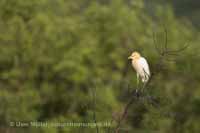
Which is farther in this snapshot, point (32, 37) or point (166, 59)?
point (32, 37)

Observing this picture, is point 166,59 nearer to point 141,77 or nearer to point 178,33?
point 141,77

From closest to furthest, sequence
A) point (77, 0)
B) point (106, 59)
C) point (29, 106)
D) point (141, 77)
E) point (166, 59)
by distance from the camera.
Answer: point (166, 59), point (141, 77), point (29, 106), point (106, 59), point (77, 0)

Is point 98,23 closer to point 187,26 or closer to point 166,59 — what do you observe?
point 187,26

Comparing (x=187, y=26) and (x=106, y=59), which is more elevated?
(x=187, y=26)

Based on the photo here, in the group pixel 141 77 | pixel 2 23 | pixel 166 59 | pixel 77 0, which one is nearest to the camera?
pixel 166 59

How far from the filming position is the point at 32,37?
14.5 meters

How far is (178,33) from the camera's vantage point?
53.5ft

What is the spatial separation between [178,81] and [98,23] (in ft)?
10.1

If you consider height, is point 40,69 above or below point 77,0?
below

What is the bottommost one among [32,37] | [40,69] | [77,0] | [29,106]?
[29,106]

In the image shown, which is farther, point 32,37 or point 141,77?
point 32,37

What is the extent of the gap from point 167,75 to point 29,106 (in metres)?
4.35

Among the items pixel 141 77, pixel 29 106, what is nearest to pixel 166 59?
pixel 141 77

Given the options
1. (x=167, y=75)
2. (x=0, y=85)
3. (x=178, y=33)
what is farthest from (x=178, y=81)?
(x=0, y=85)
